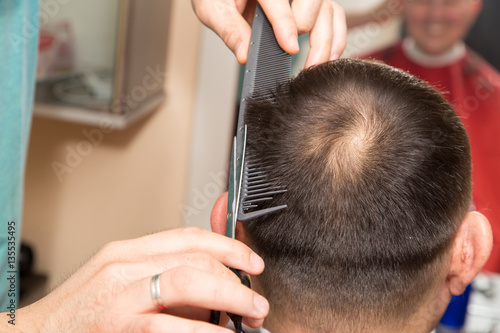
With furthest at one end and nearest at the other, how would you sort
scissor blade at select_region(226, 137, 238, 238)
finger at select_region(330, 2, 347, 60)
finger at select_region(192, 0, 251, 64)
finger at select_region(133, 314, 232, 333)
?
finger at select_region(330, 2, 347, 60), finger at select_region(192, 0, 251, 64), scissor blade at select_region(226, 137, 238, 238), finger at select_region(133, 314, 232, 333)

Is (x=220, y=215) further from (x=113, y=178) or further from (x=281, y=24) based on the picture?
(x=113, y=178)

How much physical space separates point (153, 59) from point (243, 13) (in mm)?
1086

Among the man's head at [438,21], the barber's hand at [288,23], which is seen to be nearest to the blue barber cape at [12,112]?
the barber's hand at [288,23]

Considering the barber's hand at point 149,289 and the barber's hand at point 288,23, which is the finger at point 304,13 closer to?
the barber's hand at point 288,23

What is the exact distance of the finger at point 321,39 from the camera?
1005 millimetres

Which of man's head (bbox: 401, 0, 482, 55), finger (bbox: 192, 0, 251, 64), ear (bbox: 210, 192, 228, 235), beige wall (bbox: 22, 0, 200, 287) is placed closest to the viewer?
ear (bbox: 210, 192, 228, 235)

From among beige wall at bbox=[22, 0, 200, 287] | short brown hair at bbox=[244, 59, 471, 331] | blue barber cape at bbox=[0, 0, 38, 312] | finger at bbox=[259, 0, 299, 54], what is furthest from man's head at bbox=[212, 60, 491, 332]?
beige wall at bbox=[22, 0, 200, 287]

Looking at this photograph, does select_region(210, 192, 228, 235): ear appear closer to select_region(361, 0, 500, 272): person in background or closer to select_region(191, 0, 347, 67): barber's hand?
select_region(191, 0, 347, 67): barber's hand

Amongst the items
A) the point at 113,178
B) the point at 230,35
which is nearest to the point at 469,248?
the point at 230,35

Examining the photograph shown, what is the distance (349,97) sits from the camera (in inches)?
31.0

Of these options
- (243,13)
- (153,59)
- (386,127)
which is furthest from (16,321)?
(153,59)

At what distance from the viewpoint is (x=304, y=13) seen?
3.29 feet

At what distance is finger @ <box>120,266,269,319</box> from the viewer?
1.92 feet

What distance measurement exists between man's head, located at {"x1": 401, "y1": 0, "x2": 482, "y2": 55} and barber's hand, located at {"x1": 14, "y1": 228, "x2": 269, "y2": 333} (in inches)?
67.4
